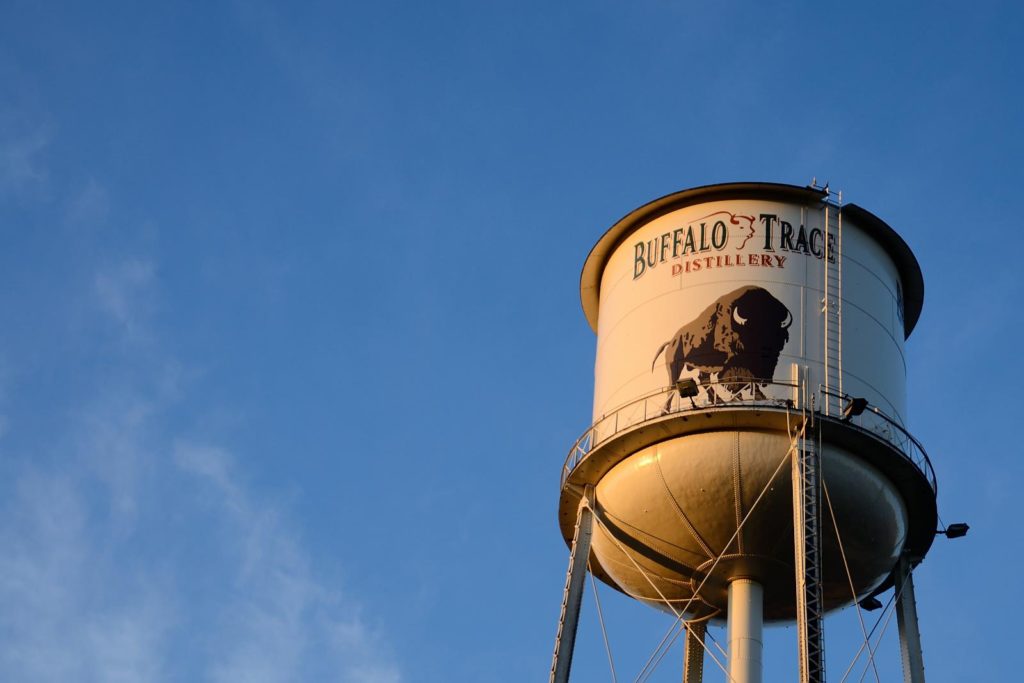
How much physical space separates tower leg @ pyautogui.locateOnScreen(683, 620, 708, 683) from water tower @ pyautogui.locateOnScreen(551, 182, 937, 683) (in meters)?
0.05

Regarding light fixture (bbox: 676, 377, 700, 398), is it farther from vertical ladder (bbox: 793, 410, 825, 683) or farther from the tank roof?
the tank roof

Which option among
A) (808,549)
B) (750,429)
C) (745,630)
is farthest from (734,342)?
(745,630)

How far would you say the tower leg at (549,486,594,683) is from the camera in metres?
22.3

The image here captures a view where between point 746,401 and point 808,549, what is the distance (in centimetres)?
233

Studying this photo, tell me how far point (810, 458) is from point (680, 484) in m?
1.89

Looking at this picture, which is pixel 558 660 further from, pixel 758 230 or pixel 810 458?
pixel 758 230

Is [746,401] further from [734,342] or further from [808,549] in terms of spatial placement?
[808,549]

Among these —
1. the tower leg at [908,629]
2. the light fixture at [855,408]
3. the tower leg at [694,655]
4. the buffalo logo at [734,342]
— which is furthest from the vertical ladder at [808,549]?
the tower leg at [694,655]

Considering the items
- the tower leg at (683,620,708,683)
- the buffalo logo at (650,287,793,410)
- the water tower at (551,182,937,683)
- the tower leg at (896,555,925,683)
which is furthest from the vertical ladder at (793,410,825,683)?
the tower leg at (683,620,708,683)

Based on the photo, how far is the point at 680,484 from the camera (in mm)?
22203

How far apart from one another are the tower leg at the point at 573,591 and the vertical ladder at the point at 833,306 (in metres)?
3.92

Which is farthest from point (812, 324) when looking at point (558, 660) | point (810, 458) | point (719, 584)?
point (558, 660)

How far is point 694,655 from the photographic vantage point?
998 inches

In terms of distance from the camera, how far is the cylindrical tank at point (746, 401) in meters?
22.1
